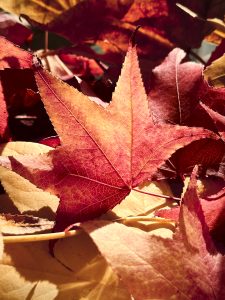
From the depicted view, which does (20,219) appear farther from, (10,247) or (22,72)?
(22,72)

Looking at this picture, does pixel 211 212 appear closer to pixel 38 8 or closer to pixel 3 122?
pixel 3 122

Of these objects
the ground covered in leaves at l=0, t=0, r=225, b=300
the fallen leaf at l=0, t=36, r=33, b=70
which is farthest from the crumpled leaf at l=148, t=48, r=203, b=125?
the fallen leaf at l=0, t=36, r=33, b=70

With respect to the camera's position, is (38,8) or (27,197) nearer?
(27,197)

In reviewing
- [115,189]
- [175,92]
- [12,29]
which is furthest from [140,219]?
[12,29]

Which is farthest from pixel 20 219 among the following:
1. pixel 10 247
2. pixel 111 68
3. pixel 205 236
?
pixel 111 68

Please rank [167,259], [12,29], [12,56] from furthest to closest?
[12,29] < [12,56] < [167,259]

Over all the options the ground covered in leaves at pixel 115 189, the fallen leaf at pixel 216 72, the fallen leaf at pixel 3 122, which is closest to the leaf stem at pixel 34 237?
the ground covered in leaves at pixel 115 189
